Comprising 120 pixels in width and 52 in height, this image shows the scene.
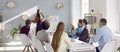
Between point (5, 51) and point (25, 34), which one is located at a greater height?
point (25, 34)

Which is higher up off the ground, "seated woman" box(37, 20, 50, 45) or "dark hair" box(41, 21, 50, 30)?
"dark hair" box(41, 21, 50, 30)

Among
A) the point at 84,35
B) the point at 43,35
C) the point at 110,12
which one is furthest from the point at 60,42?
the point at 110,12

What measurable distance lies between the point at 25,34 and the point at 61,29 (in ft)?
8.50

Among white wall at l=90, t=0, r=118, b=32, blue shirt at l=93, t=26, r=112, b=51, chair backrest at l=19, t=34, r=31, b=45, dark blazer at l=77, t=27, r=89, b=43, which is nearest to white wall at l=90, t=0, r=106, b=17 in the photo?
white wall at l=90, t=0, r=118, b=32

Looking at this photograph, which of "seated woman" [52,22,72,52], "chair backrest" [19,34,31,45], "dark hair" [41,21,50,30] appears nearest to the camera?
"seated woman" [52,22,72,52]

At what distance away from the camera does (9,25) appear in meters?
9.55

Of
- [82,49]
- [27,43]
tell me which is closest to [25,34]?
[27,43]

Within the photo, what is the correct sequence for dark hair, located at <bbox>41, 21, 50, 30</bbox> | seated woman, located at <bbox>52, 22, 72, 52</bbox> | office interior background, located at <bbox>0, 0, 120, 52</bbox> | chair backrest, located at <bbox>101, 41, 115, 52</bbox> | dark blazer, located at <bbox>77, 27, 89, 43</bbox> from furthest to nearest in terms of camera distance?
office interior background, located at <bbox>0, 0, 120, 52</bbox>, dark blazer, located at <bbox>77, 27, 89, 43</bbox>, dark hair, located at <bbox>41, 21, 50, 30</bbox>, seated woman, located at <bbox>52, 22, 72, 52</bbox>, chair backrest, located at <bbox>101, 41, 115, 52</bbox>

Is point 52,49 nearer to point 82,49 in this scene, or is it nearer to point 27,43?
point 82,49

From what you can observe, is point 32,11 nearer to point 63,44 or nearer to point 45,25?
point 45,25

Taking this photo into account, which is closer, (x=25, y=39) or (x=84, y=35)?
(x=84, y=35)

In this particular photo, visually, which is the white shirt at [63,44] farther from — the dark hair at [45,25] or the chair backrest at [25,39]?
the chair backrest at [25,39]

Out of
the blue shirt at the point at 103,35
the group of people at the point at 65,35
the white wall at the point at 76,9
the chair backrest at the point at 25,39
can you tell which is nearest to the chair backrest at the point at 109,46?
the group of people at the point at 65,35

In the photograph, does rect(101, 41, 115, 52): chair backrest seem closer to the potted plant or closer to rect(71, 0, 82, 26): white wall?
rect(71, 0, 82, 26): white wall
